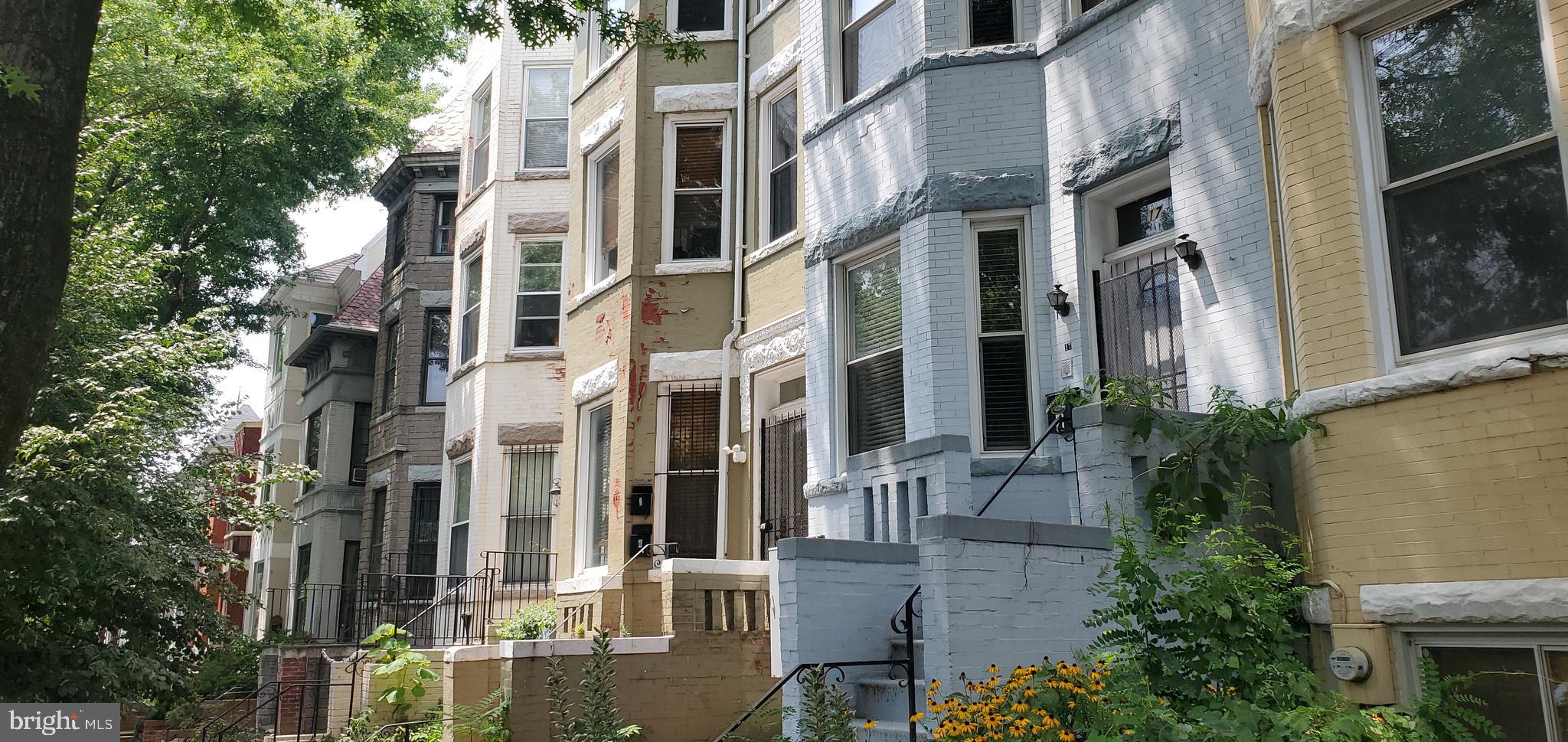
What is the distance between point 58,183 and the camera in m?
5.43

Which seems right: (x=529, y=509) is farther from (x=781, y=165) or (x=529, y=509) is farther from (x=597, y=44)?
(x=781, y=165)

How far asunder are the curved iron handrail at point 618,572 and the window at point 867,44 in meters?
5.08

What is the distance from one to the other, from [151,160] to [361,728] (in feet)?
42.7

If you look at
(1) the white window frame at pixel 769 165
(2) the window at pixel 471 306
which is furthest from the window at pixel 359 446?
(1) the white window frame at pixel 769 165

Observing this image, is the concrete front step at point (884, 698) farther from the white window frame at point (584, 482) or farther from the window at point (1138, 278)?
the white window frame at point (584, 482)

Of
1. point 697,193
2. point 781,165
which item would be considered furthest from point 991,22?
point 697,193

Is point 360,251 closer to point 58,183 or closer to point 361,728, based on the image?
point 361,728

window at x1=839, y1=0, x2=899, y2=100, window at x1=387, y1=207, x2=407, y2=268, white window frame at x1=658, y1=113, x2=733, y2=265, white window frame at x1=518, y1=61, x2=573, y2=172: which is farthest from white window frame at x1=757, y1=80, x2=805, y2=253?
window at x1=387, y1=207, x2=407, y2=268

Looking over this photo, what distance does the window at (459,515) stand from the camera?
19.3m

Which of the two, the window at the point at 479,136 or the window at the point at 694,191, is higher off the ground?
the window at the point at 479,136

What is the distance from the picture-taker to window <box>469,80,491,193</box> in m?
21.3

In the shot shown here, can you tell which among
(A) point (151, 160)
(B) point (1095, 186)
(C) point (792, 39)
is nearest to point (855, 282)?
(B) point (1095, 186)

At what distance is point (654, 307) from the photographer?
1448 cm

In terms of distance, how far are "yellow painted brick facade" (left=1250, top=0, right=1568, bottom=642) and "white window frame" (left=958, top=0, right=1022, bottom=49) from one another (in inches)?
142
